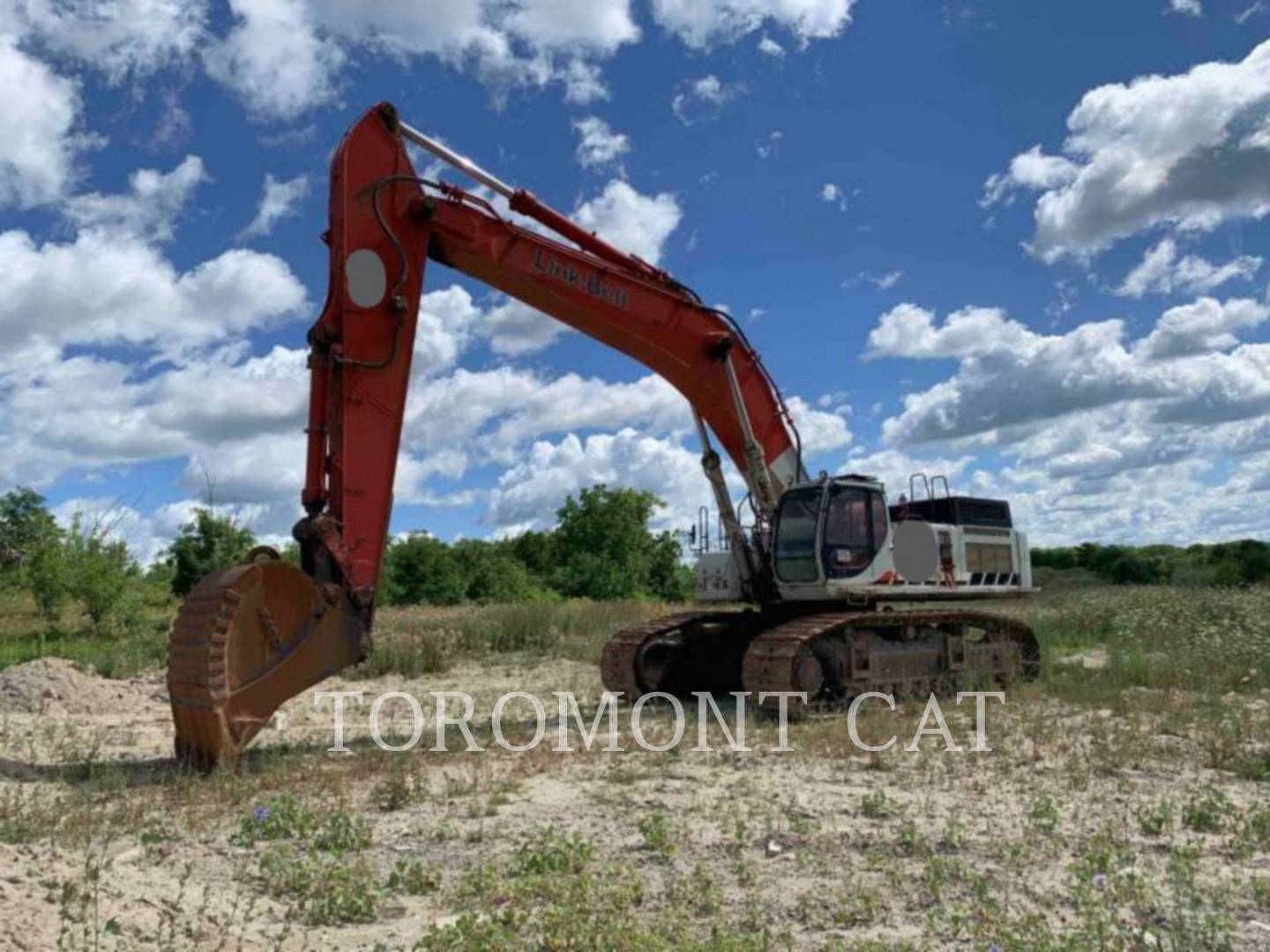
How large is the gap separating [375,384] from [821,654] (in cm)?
515

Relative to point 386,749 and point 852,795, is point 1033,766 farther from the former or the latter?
point 386,749

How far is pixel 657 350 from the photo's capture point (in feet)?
37.1

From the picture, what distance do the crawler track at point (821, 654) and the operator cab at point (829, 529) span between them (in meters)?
0.53

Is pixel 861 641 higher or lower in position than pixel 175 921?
higher

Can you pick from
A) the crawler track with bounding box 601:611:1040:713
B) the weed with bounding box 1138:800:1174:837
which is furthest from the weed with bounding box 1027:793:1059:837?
the crawler track with bounding box 601:611:1040:713

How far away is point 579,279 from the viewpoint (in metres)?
10.6

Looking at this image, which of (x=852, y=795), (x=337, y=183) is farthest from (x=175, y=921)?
(x=337, y=183)

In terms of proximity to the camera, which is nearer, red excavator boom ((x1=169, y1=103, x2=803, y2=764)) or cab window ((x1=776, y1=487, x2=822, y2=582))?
red excavator boom ((x1=169, y1=103, x2=803, y2=764))

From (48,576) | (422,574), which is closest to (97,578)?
(48,576)

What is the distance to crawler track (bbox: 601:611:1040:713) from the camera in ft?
34.8

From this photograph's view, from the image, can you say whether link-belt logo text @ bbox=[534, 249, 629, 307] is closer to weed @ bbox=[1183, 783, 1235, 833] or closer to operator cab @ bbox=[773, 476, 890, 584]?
operator cab @ bbox=[773, 476, 890, 584]

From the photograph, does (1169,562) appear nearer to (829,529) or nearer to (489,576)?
(489,576)

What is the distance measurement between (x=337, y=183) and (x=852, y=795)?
634 centimetres

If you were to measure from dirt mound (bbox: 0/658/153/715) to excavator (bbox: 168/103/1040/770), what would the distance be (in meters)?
5.46
